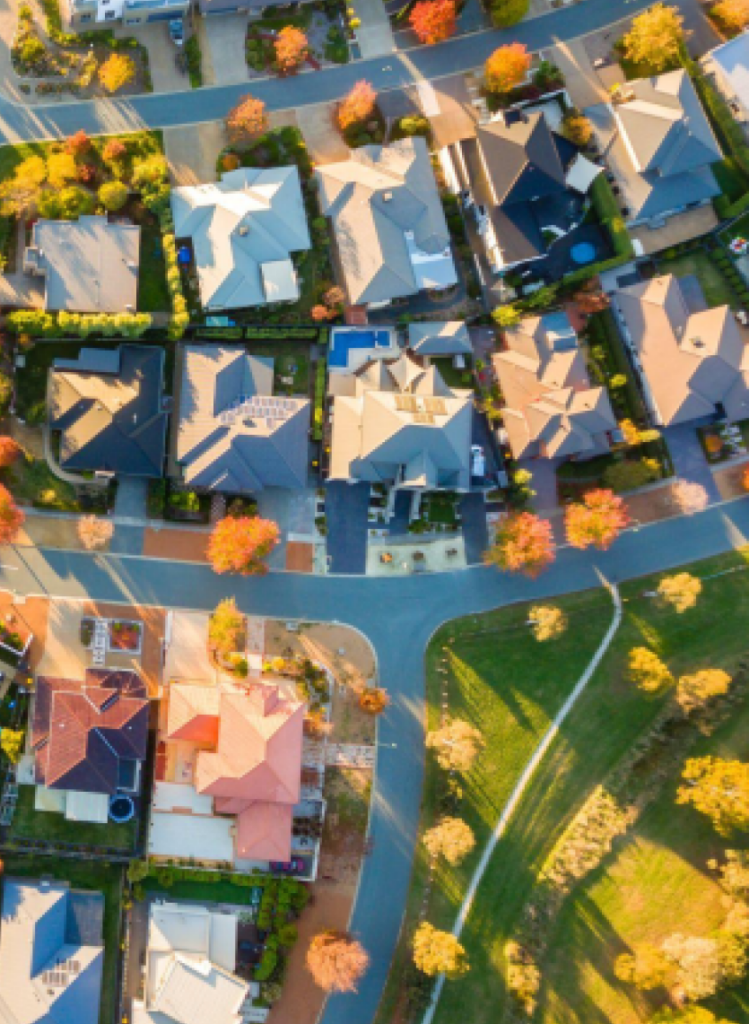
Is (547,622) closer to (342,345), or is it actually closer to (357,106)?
(342,345)

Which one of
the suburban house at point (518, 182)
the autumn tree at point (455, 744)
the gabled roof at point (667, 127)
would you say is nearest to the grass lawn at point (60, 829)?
the autumn tree at point (455, 744)

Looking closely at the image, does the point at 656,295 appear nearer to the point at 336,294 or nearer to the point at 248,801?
the point at 336,294

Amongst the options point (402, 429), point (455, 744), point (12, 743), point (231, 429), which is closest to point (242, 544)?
point (231, 429)

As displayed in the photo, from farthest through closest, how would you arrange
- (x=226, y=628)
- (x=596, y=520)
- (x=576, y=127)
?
(x=576, y=127) → (x=596, y=520) → (x=226, y=628)

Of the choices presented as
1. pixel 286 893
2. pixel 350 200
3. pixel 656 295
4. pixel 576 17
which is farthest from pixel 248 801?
pixel 576 17

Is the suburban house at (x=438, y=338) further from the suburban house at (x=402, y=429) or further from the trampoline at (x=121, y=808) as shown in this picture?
the trampoline at (x=121, y=808)

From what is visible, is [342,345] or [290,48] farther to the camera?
[342,345]
